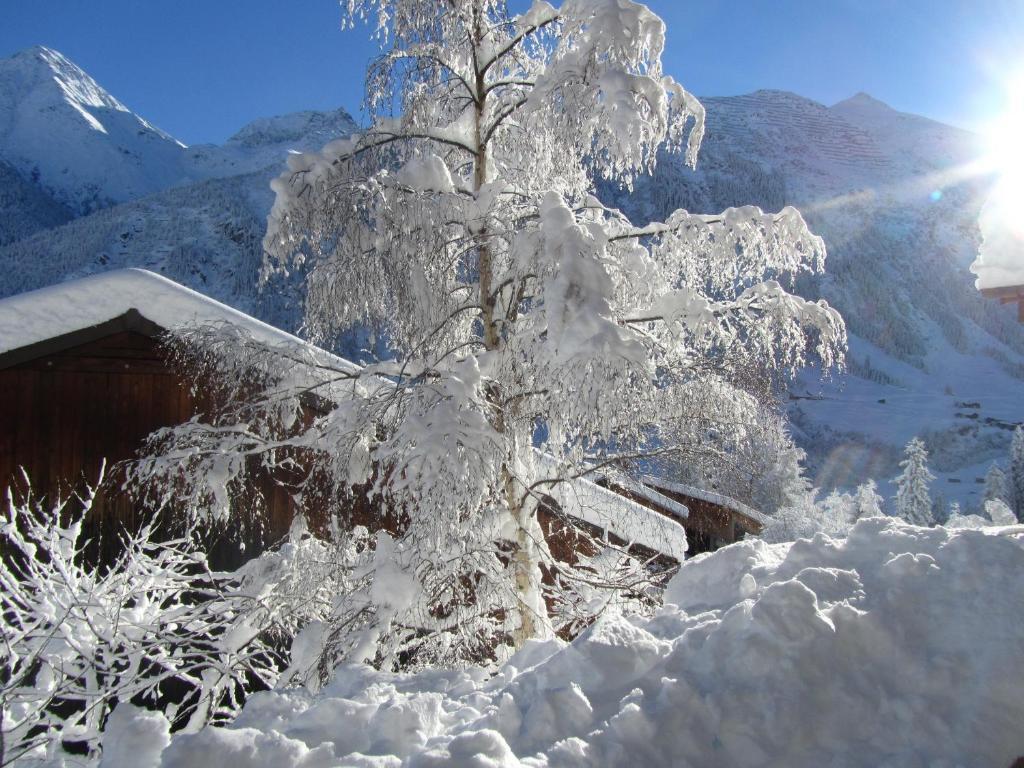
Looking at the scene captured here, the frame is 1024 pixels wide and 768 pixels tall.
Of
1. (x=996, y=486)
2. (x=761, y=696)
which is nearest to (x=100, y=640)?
(x=761, y=696)

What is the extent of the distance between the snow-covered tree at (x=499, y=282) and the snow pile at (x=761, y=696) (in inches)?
58.6

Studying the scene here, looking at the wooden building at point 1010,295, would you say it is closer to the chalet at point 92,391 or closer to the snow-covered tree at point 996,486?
the chalet at point 92,391

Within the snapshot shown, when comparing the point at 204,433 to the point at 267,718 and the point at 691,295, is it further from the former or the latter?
the point at 691,295

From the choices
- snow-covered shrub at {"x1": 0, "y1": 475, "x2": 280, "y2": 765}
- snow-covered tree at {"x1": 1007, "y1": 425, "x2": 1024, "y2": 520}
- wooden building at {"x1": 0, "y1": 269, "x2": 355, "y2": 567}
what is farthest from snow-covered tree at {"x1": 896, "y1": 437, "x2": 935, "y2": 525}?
snow-covered shrub at {"x1": 0, "y1": 475, "x2": 280, "y2": 765}

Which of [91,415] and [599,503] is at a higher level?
[91,415]

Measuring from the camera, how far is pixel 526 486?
5305mm

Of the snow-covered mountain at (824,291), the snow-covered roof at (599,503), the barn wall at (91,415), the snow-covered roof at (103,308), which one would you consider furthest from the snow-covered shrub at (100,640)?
the snow-covered mountain at (824,291)

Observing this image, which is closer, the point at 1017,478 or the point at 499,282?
the point at 499,282

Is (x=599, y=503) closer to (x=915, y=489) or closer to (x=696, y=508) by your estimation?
(x=696, y=508)

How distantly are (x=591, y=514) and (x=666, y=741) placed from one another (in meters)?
5.50

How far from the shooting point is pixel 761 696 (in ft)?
7.39

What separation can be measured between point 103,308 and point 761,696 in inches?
301

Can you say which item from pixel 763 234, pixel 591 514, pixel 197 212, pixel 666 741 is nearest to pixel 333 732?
pixel 666 741

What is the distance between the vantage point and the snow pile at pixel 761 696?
2129 mm
